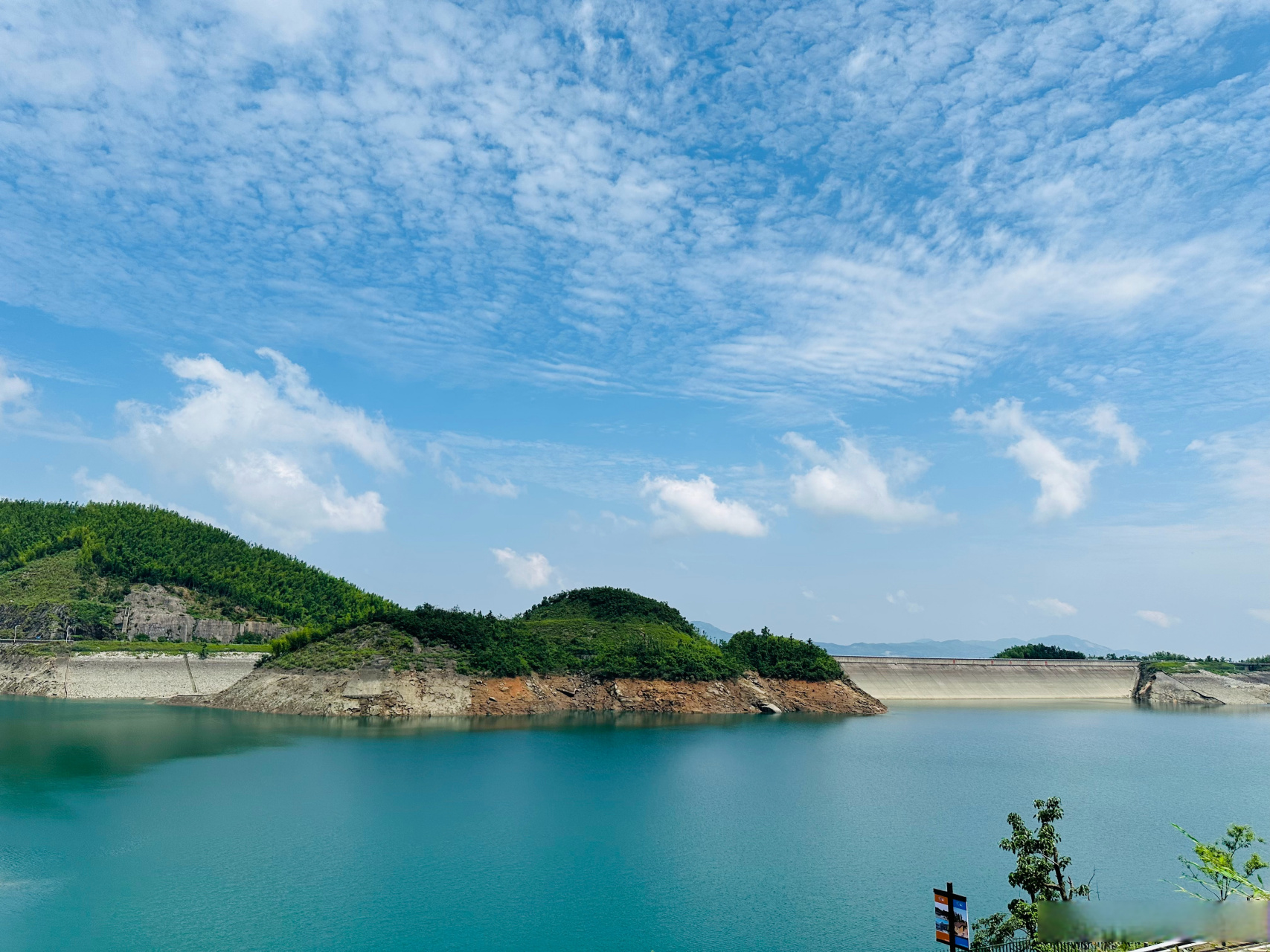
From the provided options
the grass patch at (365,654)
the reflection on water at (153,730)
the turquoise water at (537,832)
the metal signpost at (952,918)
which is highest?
the grass patch at (365,654)

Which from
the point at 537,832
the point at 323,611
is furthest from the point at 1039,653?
the point at 537,832

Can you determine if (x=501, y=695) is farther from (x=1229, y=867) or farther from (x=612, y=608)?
(x=1229, y=867)

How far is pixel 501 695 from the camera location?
82.1 metres

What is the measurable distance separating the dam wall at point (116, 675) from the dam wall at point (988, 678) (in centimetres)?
8302

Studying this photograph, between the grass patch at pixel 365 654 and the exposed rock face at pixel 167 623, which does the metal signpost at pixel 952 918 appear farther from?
the exposed rock face at pixel 167 623

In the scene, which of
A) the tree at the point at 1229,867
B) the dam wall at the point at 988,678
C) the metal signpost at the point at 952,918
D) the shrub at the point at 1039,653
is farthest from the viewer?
the shrub at the point at 1039,653

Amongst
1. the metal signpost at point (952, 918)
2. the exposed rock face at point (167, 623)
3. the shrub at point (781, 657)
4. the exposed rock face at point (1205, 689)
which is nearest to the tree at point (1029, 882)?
the metal signpost at point (952, 918)

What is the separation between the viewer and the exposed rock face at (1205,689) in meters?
128

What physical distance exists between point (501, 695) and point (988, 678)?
86374mm

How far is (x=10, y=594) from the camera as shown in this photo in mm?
108750

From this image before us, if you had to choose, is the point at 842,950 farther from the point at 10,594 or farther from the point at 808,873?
the point at 10,594

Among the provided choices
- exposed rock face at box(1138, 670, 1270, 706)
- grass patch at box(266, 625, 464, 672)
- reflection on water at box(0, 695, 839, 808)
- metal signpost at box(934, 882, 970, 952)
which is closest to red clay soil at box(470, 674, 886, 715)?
reflection on water at box(0, 695, 839, 808)

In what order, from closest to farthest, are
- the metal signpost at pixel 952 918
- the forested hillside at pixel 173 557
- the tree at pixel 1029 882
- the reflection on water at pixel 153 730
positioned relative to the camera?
the metal signpost at pixel 952 918 < the tree at pixel 1029 882 < the reflection on water at pixel 153 730 < the forested hillside at pixel 173 557

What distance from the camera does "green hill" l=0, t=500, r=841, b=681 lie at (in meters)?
86.1
